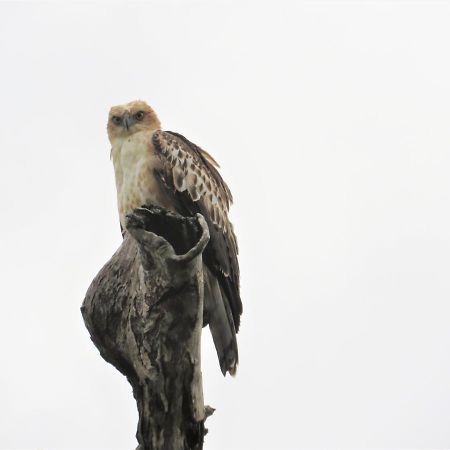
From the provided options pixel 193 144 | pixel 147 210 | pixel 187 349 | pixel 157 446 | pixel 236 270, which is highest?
pixel 193 144

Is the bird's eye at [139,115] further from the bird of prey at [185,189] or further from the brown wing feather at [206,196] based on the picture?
the brown wing feather at [206,196]

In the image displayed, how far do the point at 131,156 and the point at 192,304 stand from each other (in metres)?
4.65

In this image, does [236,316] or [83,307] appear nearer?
[83,307]

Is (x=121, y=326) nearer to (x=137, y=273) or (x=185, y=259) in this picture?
(x=137, y=273)

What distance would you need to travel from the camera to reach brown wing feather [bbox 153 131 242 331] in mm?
8922

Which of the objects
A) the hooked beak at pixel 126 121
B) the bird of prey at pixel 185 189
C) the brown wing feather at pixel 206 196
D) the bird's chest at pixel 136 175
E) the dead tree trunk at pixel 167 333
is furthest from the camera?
the hooked beak at pixel 126 121

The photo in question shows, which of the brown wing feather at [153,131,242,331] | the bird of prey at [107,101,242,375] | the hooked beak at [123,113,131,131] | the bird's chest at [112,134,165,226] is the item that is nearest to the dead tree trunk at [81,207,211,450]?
the bird of prey at [107,101,242,375]

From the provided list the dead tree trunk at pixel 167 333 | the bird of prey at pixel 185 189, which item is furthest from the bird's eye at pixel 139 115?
the dead tree trunk at pixel 167 333

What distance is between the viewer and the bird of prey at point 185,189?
8.66 meters

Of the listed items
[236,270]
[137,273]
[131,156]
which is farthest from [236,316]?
[137,273]

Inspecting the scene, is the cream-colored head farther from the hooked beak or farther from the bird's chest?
the bird's chest

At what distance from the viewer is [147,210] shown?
5336 millimetres

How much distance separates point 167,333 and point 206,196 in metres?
4.41

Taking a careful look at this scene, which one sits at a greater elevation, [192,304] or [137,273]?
[137,273]
